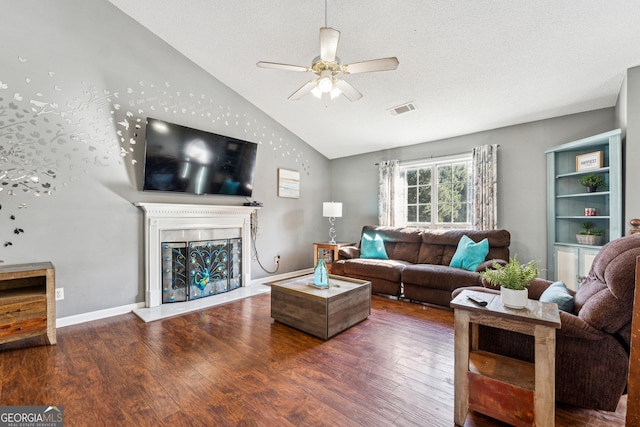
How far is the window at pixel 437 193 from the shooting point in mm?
4520

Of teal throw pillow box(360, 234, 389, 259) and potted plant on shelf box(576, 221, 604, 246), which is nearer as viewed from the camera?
potted plant on shelf box(576, 221, 604, 246)

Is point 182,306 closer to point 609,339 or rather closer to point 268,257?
point 268,257

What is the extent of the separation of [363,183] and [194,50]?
3.62 meters

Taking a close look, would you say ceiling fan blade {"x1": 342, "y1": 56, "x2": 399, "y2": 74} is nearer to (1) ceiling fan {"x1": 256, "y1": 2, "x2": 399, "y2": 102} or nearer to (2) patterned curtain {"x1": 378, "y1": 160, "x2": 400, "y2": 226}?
(1) ceiling fan {"x1": 256, "y1": 2, "x2": 399, "y2": 102}

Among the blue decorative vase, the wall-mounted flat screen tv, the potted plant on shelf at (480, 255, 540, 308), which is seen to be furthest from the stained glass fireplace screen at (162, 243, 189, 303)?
the potted plant on shelf at (480, 255, 540, 308)

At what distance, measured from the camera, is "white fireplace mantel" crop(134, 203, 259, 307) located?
3.39 m

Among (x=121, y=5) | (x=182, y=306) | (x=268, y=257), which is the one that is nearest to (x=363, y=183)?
(x=268, y=257)

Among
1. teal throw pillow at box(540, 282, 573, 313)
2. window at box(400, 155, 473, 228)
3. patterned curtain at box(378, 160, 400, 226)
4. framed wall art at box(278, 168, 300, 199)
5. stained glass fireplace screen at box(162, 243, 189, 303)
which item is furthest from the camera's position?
patterned curtain at box(378, 160, 400, 226)

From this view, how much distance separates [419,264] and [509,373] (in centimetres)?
259

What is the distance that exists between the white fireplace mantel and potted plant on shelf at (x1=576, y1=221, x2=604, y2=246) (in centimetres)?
446

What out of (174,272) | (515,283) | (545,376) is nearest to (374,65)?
(515,283)

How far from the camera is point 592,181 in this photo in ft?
10.7

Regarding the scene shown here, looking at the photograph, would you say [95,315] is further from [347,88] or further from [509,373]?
[509,373]

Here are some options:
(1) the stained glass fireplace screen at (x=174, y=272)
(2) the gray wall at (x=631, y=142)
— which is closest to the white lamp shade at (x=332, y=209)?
(1) the stained glass fireplace screen at (x=174, y=272)
